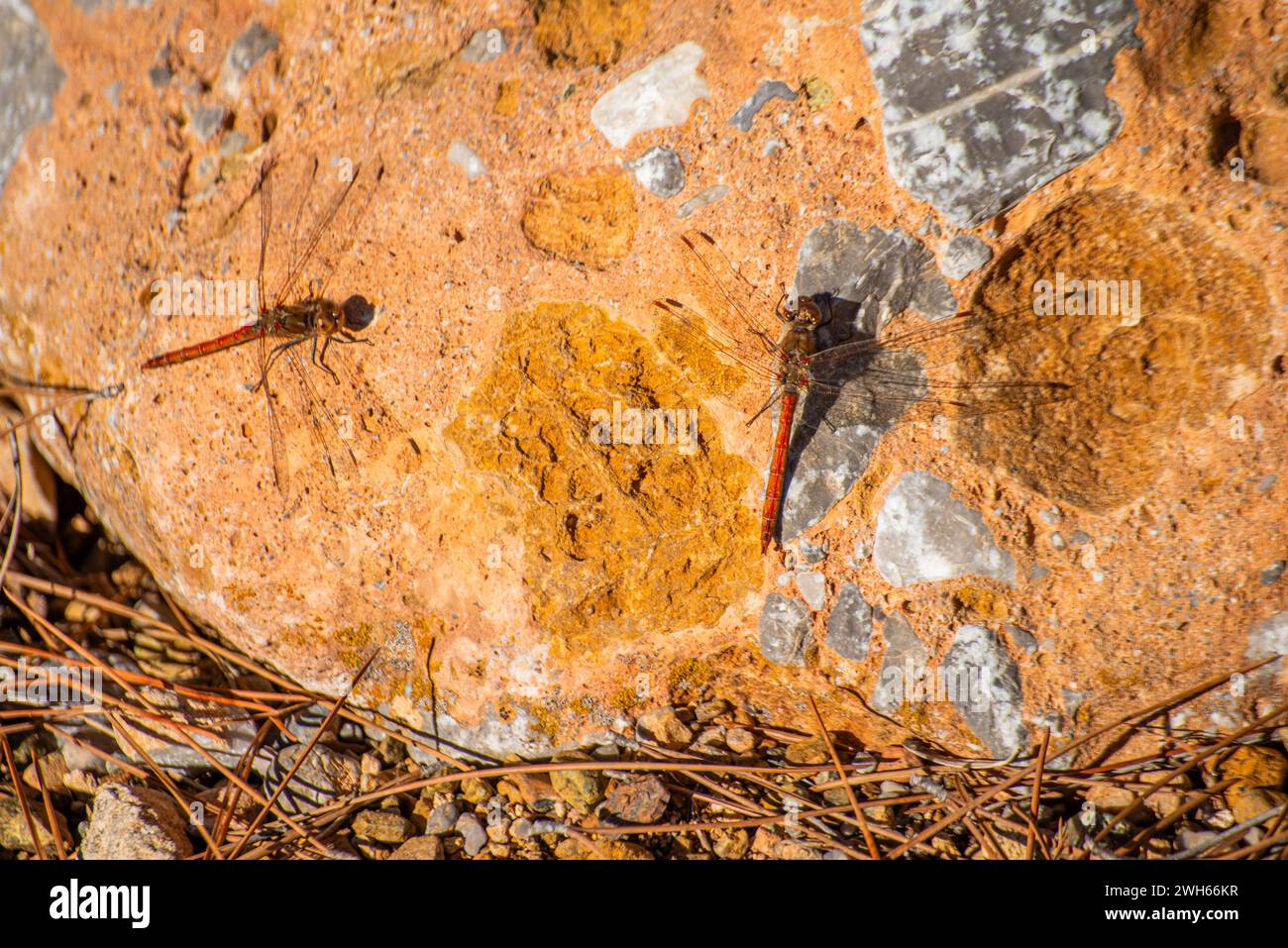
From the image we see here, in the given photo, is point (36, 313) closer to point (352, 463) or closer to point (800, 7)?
point (352, 463)

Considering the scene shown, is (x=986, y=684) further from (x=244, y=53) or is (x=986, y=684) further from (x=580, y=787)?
(x=244, y=53)

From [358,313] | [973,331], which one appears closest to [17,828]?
[358,313]

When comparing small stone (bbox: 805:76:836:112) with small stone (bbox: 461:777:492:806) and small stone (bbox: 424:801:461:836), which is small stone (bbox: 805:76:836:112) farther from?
small stone (bbox: 424:801:461:836)

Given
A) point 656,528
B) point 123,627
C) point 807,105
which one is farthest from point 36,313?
point 807,105

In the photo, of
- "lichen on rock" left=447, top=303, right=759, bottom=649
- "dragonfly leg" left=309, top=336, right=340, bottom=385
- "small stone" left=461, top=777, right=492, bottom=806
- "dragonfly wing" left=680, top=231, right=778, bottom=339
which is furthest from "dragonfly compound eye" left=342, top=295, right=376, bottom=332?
"small stone" left=461, top=777, right=492, bottom=806

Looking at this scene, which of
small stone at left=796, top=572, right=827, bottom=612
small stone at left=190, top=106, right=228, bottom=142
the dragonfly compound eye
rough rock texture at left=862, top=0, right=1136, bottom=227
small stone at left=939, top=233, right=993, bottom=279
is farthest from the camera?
small stone at left=190, top=106, right=228, bottom=142

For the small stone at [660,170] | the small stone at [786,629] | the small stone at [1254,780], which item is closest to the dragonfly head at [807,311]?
the small stone at [660,170]
